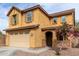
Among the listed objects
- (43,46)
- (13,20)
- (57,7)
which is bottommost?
(43,46)

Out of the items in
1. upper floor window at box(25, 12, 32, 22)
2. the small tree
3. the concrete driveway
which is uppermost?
upper floor window at box(25, 12, 32, 22)

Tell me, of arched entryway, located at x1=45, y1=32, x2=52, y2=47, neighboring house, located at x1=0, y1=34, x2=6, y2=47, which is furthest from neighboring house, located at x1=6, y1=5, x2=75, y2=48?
neighboring house, located at x1=0, y1=34, x2=6, y2=47

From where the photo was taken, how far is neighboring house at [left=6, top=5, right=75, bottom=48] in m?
8.73

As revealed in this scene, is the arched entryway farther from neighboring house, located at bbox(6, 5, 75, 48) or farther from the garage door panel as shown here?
the garage door panel

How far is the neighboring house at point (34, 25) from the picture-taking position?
873 centimetres

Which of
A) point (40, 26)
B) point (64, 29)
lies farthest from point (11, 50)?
point (64, 29)

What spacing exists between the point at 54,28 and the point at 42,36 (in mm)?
663

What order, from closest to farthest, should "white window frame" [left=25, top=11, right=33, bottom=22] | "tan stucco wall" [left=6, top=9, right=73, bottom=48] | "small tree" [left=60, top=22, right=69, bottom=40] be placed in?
"small tree" [left=60, top=22, right=69, bottom=40]
"tan stucco wall" [left=6, top=9, right=73, bottom=48]
"white window frame" [left=25, top=11, right=33, bottom=22]

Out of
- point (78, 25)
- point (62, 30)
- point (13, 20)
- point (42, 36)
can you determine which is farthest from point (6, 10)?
point (78, 25)

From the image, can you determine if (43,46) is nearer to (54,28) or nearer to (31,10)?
(54,28)

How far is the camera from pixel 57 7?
28.8ft

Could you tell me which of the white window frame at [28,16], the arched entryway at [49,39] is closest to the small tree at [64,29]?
the arched entryway at [49,39]

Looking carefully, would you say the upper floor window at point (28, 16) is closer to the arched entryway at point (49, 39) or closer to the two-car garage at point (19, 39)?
the two-car garage at point (19, 39)

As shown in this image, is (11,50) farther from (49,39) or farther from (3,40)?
(49,39)
